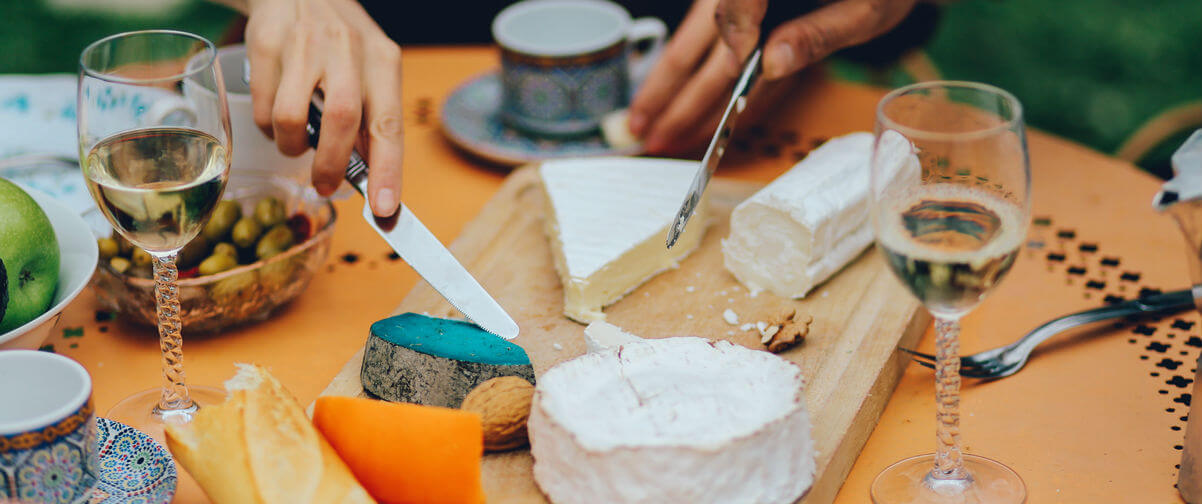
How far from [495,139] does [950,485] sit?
4.78ft

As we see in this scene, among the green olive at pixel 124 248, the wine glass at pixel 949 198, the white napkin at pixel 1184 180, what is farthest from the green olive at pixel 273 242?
the white napkin at pixel 1184 180

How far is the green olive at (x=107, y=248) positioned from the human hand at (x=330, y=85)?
1.06 feet

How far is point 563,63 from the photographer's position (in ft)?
7.96

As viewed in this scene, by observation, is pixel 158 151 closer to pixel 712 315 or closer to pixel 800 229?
pixel 712 315

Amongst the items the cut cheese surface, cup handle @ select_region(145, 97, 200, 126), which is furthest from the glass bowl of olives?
the cut cheese surface

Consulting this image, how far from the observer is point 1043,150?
8.13 feet

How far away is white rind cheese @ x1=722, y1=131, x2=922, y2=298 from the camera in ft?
6.32

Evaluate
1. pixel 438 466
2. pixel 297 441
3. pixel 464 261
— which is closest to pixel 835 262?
pixel 464 261

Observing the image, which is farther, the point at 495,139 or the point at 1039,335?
the point at 495,139

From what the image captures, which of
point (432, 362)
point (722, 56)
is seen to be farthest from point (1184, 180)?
point (722, 56)

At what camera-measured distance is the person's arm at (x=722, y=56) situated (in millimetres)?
2070

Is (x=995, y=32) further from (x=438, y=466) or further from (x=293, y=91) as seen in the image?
(x=438, y=466)

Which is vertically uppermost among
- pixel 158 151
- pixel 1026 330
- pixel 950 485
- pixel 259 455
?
pixel 158 151

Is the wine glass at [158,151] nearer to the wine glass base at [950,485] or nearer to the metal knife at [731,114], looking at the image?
the metal knife at [731,114]
